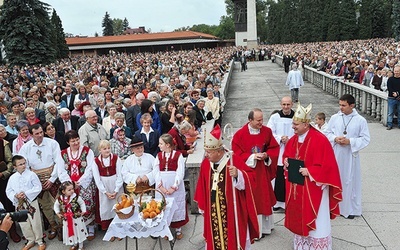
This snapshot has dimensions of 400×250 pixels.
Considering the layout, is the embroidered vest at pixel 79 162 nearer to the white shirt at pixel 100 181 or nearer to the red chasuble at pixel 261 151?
the white shirt at pixel 100 181

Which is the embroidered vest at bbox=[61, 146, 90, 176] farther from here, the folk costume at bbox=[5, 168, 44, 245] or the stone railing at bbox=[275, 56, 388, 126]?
the stone railing at bbox=[275, 56, 388, 126]

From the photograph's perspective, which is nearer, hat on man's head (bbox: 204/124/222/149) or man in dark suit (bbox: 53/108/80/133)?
hat on man's head (bbox: 204/124/222/149)

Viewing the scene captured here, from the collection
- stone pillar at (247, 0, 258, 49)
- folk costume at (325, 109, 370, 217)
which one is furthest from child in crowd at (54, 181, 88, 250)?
stone pillar at (247, 0, 258, 49)

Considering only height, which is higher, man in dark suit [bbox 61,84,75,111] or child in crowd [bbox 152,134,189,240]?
man in dark suit [bbox 61,84,75,111]

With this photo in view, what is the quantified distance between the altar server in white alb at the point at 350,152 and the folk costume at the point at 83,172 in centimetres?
411

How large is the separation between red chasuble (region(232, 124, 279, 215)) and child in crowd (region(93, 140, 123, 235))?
6.45 ft

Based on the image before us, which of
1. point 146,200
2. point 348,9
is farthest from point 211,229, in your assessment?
point 348,9

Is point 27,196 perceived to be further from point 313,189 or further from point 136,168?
point 313,189

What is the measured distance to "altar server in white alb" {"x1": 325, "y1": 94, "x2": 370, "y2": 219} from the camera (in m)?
6.36

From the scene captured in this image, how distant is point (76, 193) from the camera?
614cm

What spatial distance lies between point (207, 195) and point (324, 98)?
15.5 m

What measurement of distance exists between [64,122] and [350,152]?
19.0 ft

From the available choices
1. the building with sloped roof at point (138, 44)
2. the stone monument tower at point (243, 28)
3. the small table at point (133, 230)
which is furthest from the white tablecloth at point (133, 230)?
the building with sloped roof at point (138, 44)

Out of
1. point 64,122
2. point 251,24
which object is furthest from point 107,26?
point 64,122
